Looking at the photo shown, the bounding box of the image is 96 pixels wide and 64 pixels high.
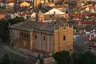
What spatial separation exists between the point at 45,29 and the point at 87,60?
490 centimetres

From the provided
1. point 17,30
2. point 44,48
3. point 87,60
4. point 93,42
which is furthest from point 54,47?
point 87,60

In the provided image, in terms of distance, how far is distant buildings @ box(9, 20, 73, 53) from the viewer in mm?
17391

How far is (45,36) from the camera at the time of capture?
17.7 m

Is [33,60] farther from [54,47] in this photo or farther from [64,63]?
[64,63]

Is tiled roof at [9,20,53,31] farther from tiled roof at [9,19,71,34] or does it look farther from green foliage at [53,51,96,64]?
green foliage at [53,51,96,64]

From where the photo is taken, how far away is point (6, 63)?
14656 mm

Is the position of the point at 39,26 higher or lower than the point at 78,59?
higher

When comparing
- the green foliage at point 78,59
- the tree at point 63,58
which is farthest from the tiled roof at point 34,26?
the green foliage at point 78,59

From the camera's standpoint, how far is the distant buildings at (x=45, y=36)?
685 inches

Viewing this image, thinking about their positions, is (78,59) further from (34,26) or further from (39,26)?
(34,26)

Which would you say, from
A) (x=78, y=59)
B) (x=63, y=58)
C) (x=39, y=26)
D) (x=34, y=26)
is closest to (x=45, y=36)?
(x=39, y=26)

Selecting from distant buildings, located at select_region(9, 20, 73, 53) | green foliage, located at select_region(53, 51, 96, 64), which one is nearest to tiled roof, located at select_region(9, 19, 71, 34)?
distant buildings, located at select_region(9, 20, 73, 53)

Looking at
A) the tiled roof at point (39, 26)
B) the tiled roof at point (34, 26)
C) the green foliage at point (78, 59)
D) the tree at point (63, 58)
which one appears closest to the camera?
the green foliage at point (78, 59)

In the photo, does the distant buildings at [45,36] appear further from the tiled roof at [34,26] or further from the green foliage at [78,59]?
the green foliage at [78,59]
